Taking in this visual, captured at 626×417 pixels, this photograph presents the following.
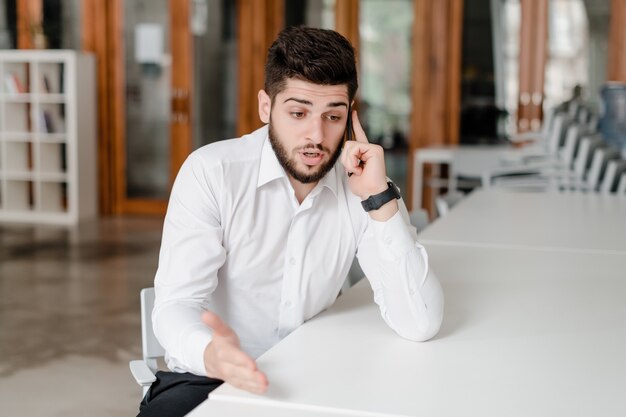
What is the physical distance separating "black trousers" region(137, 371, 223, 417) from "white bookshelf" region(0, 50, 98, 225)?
5902 millimetres

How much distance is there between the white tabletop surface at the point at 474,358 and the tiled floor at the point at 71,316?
1.62m

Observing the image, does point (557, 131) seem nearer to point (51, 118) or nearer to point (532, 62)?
point (532, 62)

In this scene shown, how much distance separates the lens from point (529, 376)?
1.39 meters

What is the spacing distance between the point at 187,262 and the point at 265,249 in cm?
21

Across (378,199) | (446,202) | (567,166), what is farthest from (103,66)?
(378,199)

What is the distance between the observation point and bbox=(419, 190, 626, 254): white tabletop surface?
2.77 metres

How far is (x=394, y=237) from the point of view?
172cm

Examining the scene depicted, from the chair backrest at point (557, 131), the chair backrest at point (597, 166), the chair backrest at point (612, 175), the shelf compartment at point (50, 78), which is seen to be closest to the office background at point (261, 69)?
the shelf compartment at point (50, 78)

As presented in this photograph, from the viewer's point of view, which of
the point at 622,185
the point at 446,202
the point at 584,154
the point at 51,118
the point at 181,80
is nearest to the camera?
the point at 446,202

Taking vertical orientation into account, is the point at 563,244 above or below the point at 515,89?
below

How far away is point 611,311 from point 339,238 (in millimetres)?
661

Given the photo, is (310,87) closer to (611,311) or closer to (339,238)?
(339,238)

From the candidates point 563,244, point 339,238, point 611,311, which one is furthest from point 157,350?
point 563,244

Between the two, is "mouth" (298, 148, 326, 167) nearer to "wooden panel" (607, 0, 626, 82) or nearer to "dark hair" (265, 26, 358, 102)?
"dark hair" (265, 26, 358, 102)
